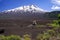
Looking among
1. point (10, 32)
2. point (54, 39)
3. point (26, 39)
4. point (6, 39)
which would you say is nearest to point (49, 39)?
point (54, 39)

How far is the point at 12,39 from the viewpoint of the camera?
35812 mm

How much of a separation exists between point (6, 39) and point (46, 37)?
17.5ft

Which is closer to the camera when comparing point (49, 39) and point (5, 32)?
point (49, 39)

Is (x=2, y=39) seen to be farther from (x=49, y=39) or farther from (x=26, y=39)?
(x=49, y=39)

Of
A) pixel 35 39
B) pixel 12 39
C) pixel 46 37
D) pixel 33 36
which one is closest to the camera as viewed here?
pixel 12 39

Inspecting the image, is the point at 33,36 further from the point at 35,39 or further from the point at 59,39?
the point at 59,39

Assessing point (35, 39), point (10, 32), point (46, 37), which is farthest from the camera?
point (10, 32)

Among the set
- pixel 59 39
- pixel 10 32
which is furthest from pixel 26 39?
pixel 10 32

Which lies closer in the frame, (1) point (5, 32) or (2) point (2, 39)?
(2) point (2, 39)

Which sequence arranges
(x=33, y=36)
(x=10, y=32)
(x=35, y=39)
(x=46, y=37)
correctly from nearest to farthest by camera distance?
(x=46, y=37) < (x=35, y=39) < (x=33, y=36) < (x=10, y=32)

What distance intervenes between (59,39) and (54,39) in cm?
68

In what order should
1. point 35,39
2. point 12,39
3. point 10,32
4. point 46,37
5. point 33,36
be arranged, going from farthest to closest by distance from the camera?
point 10,32 → point 33,36 → point 35,39 → point 46,37 → point 12,39

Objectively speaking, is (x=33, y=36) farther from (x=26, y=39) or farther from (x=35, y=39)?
(x=26, y=39)

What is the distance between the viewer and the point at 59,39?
124ft
